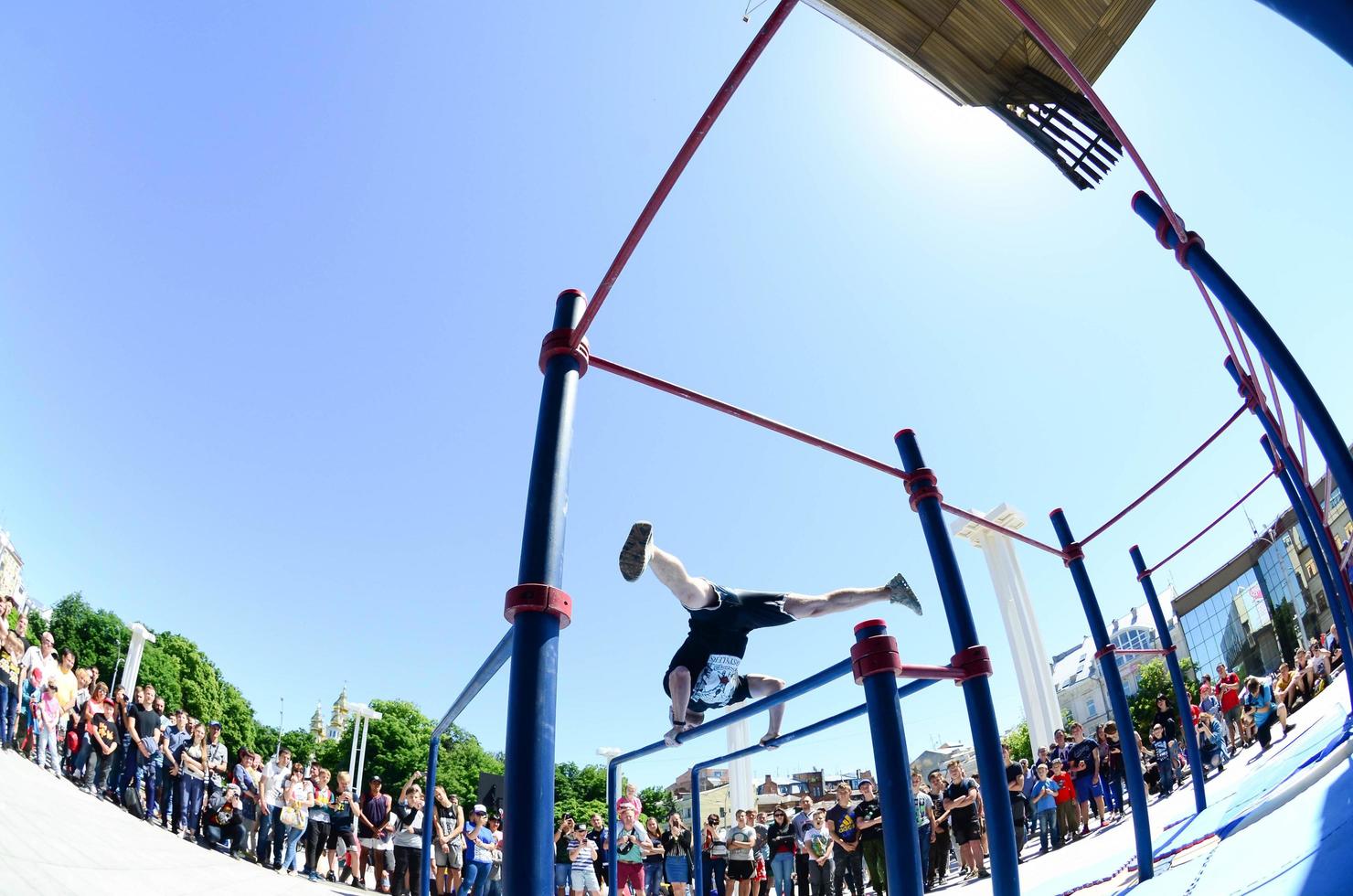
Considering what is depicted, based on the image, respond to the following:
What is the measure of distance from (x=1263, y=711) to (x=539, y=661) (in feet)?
36.5

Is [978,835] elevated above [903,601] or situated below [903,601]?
below

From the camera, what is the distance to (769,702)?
9.14 feet

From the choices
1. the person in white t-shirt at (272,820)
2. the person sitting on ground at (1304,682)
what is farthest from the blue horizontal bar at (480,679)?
the person sitting on ground at (1304,682)

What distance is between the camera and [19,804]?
6238mm

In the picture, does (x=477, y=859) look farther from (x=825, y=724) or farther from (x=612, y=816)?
(x=825, y=724)

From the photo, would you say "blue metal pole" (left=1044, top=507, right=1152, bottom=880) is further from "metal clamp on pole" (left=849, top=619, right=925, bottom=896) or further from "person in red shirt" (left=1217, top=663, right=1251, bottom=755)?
"person in red shirt" (left=1217, top=663, right=1251, bottom=755)

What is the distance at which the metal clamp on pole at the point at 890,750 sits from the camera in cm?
185

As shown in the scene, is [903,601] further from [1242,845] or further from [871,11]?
[871,11]

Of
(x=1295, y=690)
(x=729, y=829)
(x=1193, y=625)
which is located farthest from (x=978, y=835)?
(x=1193, y=625)

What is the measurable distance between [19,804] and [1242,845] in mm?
8721

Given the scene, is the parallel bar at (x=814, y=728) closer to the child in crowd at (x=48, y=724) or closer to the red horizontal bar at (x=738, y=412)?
the red horizontal bar at (x=738, y=412)

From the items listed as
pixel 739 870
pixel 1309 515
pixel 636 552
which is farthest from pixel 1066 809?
pixel 636 552

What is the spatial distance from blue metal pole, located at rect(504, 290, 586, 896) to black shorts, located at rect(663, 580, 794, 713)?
149 centimetres

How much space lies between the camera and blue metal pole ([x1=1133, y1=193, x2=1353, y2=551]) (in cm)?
207
